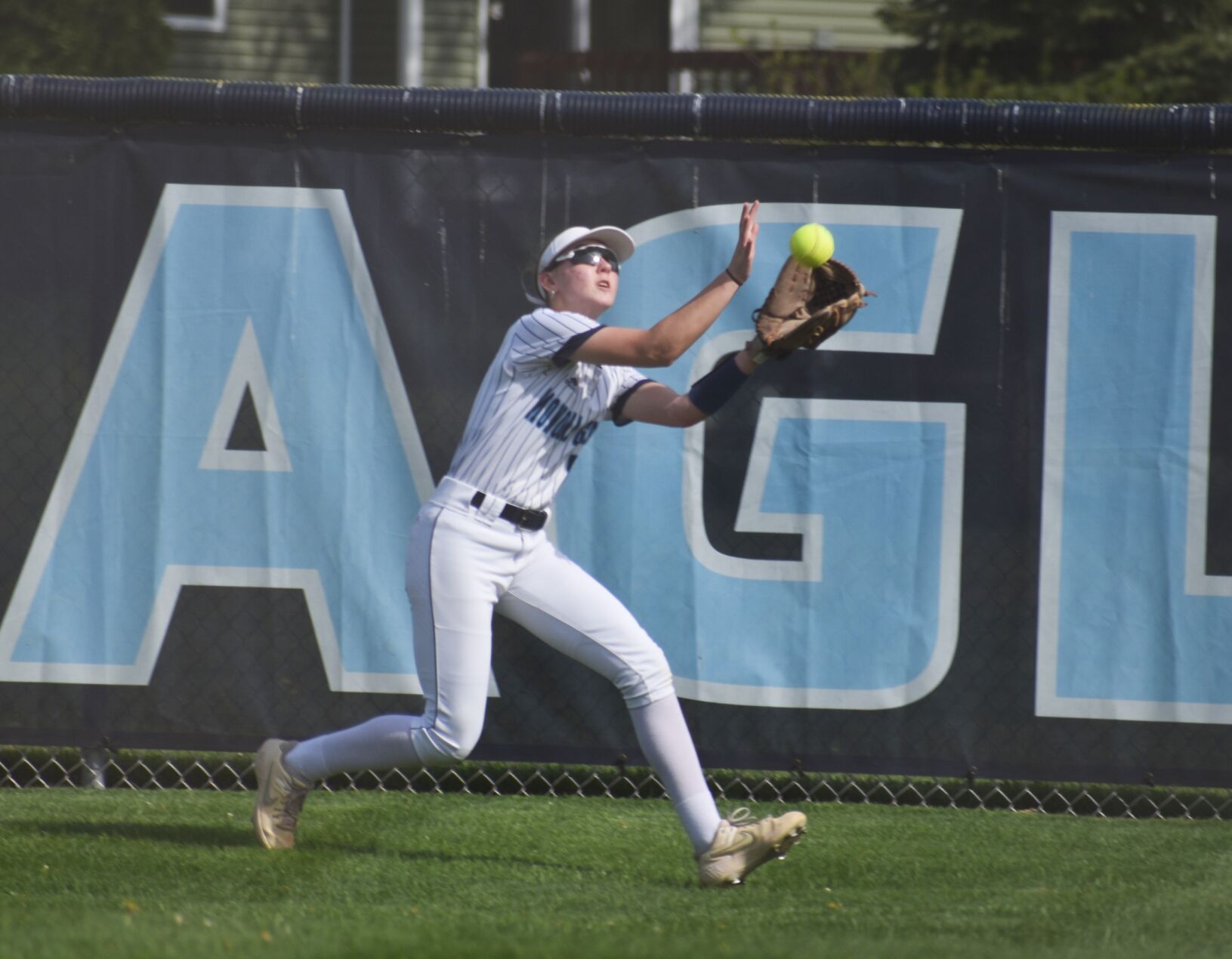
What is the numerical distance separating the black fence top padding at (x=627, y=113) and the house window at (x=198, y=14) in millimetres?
8226

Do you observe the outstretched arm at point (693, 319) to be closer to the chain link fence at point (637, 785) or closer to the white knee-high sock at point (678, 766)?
the white knee-high sock at point (678, 766)

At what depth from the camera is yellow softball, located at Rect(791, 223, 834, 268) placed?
3.55m

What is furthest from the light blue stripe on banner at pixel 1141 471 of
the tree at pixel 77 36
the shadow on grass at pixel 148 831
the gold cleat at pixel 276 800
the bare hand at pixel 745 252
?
the tree at pixel 77 36

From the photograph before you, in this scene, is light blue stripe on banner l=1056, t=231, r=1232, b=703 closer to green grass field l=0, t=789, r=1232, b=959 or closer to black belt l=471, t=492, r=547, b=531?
green grass field l=0, t=789, r=1232, b=959

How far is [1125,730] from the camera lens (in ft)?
14.8

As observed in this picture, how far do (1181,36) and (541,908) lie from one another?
9277mm

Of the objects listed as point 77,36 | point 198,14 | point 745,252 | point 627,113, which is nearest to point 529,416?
point 745,252

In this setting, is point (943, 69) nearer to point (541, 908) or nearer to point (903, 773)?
point (903, 773)

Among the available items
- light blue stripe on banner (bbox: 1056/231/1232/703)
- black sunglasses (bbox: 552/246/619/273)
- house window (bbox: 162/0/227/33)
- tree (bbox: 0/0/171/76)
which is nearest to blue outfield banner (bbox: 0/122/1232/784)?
light blue stripe on banner (bbox: 1056/231/1232/703)

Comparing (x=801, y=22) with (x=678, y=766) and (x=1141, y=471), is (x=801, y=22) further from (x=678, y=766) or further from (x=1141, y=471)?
(x=678, y=766)

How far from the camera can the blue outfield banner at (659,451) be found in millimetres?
4523

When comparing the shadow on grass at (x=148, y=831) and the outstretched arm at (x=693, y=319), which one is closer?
the outstretched arm at (x=693, y=319)

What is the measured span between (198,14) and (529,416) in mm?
10352

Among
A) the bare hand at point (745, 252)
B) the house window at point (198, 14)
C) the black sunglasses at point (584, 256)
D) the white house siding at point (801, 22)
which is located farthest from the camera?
the white house siding at point (801, 22)
